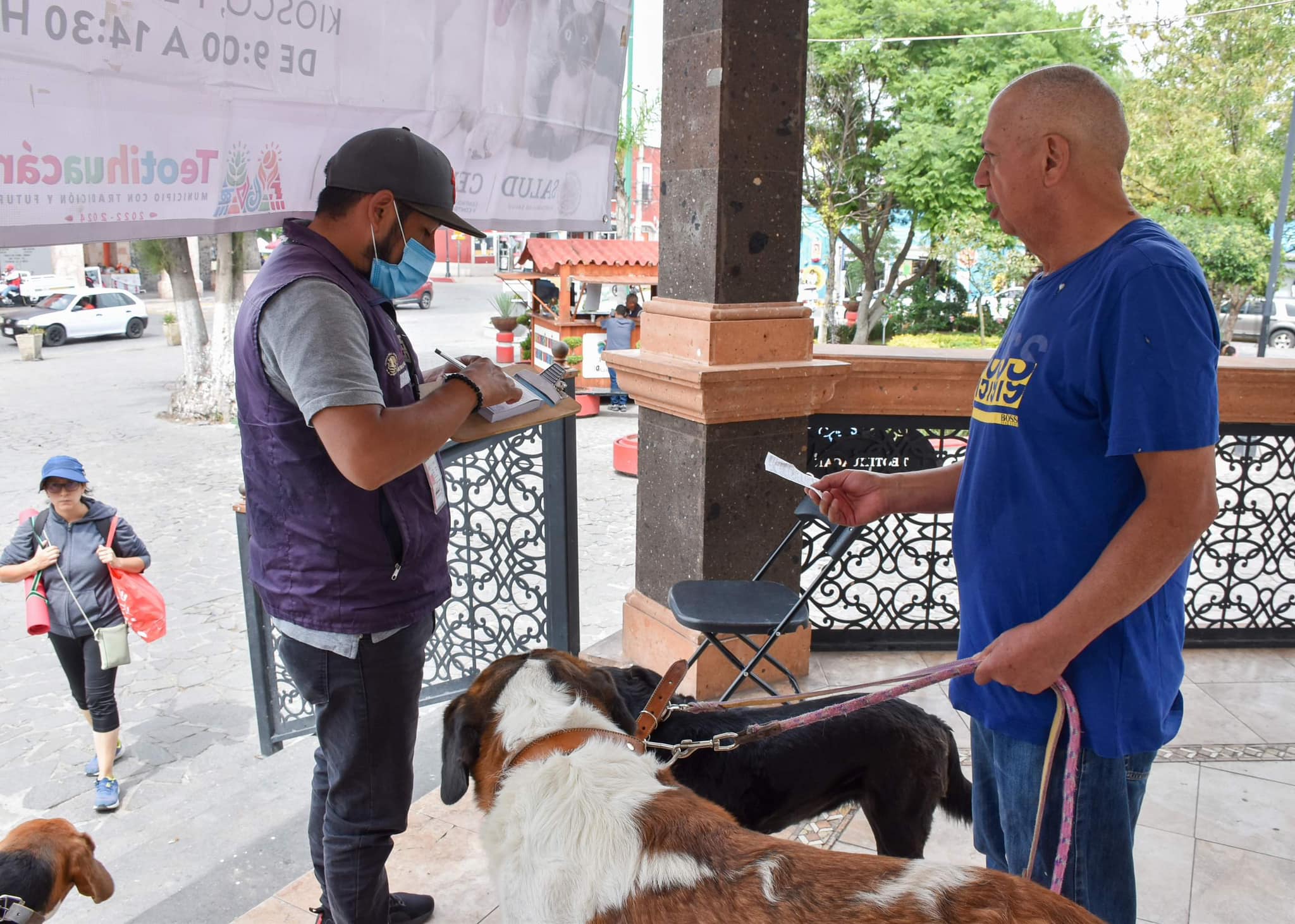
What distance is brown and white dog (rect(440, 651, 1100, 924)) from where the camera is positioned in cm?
147

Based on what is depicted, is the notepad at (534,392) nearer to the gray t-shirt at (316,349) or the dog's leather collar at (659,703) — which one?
the gray t-shirt at (316,349)

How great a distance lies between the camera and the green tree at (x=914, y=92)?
2103 centimetres

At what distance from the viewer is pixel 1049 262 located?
1740mm

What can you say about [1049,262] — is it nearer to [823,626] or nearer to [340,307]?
[340,307]

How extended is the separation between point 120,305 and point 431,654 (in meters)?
27.4

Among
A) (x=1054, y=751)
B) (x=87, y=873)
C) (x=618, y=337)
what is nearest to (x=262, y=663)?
(x=87, y=873)

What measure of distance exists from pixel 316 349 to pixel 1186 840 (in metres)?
3.25

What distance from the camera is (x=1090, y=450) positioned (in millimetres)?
1604

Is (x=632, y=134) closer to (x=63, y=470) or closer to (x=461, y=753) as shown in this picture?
(x=63, y=470)

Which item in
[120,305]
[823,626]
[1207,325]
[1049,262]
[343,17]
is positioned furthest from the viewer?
[120,305]

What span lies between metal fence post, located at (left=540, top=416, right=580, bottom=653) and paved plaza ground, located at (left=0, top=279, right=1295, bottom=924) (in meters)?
0.82

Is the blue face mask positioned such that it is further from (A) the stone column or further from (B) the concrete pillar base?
(B) the concrete pillar base

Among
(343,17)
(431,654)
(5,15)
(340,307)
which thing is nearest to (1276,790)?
(431,654)

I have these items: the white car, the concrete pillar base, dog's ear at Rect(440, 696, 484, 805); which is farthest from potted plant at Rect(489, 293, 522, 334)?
dog's ear at Rect(440, 696, 484, 805)
